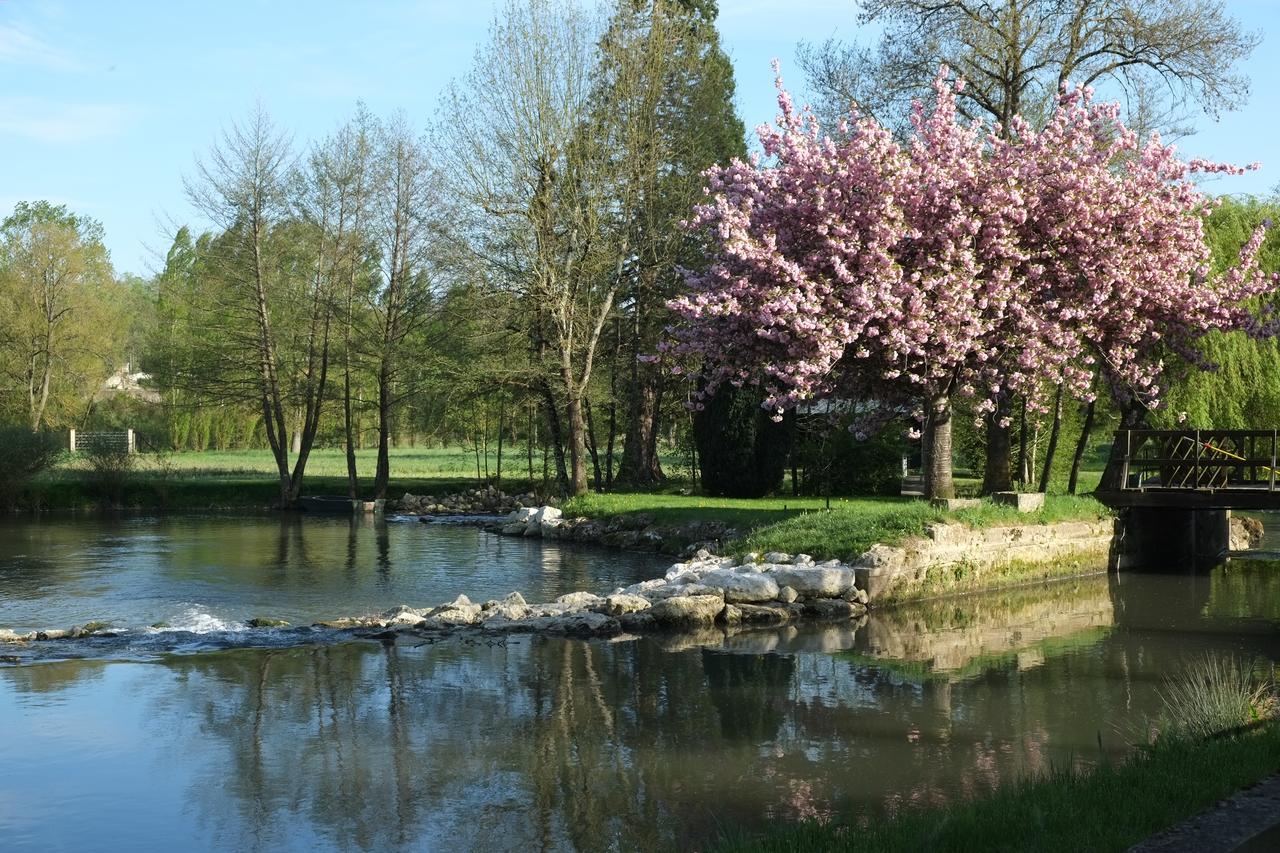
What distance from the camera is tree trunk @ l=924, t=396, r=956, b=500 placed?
2239 cm

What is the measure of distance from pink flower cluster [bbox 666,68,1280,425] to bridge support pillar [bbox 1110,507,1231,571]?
3020mm

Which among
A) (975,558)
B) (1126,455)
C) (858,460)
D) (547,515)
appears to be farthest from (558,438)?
(975,558)

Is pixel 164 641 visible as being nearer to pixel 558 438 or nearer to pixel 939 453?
pixel 939 453

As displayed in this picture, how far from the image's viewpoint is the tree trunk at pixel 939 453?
73.5ft

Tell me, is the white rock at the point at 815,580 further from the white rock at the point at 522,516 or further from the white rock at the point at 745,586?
the white rock at the point at 522,516

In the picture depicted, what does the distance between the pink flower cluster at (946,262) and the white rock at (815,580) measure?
11.8 ft

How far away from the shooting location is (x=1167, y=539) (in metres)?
24.6

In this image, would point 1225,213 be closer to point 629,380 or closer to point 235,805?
point 629,380

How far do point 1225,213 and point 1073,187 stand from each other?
12895mm

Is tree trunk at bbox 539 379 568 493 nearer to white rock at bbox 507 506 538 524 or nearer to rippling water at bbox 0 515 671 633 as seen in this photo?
white rock at bbox 507 506 538 524

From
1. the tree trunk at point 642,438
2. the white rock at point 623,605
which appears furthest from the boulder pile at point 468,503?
the white rock at point 623,605

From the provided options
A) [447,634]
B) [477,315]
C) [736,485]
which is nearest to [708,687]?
[447,634]

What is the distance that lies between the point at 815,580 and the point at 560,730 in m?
7.71

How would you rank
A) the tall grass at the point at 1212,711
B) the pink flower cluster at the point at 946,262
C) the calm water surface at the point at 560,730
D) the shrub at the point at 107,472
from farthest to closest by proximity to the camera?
the shrub at the point at 107,472 → the pink flower cluster at the point at 946,262 → the tall grass at the point at 1212,711 → the calm water surface at the point at 560,730
